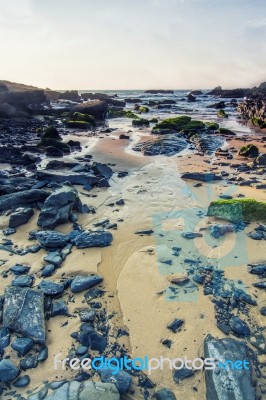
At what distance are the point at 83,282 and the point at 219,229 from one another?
2591mm

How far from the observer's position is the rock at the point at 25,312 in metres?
3.23

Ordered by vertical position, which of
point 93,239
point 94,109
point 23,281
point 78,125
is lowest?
point 23,281

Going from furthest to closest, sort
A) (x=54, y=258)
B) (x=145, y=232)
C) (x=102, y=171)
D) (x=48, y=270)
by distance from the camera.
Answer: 1. (x=102, y=171)
2. (x=145, y=232)
3. (x=54, y=258)
4. (x=48, y=270)

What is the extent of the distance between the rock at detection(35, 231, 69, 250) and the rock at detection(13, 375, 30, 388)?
90.9 inches

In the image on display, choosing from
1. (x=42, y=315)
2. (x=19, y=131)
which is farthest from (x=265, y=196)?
(x=19, y=131)

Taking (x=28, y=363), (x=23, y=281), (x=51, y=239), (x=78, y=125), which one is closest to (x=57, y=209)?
(x=51, y=239)

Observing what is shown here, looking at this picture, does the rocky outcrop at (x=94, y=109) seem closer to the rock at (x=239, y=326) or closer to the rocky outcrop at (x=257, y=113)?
the rocky outcrop at (x=257, y=113)

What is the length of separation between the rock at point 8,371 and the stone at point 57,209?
294cm

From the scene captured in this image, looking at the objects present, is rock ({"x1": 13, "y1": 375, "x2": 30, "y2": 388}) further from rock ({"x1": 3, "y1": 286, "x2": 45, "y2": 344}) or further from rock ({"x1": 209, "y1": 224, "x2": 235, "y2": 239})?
rock ({"x1": 209, "y1": 224, "x2": 235, "y2": 239})

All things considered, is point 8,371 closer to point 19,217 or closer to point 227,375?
point 227,375

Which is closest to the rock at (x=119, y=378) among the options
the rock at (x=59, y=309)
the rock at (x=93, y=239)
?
the rock at (x=59, y=309)

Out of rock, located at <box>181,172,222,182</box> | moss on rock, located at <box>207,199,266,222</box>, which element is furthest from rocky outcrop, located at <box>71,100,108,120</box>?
moss on rock, located at <box>207,199,266,222</box>

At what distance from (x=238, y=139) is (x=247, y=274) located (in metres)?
13.6

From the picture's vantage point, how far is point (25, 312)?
Result: 3420mm
